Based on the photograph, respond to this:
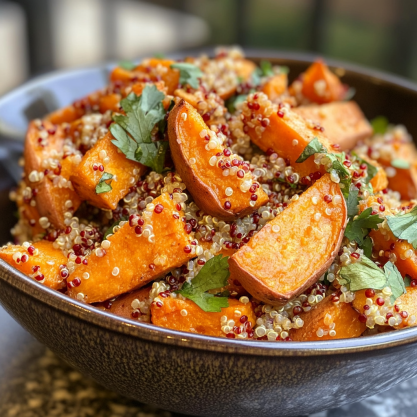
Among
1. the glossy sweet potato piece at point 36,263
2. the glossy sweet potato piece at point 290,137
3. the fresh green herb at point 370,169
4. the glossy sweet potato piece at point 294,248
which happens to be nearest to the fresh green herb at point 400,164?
the fresh green herb at point 370,169

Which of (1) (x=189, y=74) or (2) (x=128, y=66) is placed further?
(2) (x=128, y=66)

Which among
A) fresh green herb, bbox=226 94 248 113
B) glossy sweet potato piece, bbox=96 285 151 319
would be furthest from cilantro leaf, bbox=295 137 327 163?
glossy sweet potato piece, bbox=96 285 151 319

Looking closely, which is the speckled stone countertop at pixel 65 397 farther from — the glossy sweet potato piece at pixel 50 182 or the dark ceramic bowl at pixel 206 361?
the glossy sweet potato piece at pixel 50 182

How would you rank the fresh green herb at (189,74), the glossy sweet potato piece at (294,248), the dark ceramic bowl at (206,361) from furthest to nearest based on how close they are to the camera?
the fresh green herb at (189,74) → the glossy sweet potato piece at (294,248) → the dark ceramic bowl at (206,361)

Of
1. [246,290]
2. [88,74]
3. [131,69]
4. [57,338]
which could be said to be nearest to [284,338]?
[246,290]

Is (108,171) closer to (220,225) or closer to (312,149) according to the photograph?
(220,225)

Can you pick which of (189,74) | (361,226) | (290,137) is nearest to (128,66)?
(189,74)

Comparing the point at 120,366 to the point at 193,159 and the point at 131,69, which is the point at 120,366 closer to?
the point at 193,159
